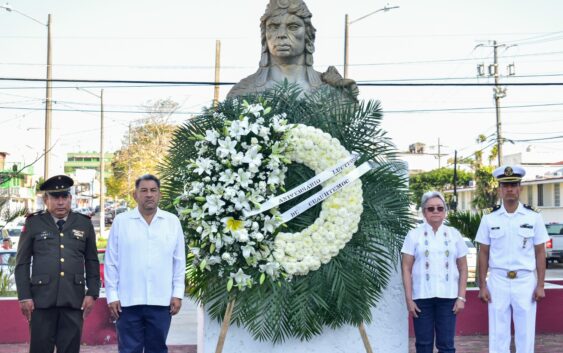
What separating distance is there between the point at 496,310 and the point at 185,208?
2.44 metres

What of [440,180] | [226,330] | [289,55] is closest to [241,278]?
[226,330]

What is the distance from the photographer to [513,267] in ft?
18.4

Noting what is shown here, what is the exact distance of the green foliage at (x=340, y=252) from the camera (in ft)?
18.1

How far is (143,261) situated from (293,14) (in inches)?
111

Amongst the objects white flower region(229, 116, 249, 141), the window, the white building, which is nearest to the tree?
the white building

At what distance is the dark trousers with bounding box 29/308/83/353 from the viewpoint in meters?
5.13

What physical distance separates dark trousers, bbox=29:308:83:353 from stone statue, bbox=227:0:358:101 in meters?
2.36

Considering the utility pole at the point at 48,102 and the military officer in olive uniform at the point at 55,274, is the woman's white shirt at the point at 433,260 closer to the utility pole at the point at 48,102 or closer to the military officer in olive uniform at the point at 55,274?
the military officer in olive uniform at the point at 55,274

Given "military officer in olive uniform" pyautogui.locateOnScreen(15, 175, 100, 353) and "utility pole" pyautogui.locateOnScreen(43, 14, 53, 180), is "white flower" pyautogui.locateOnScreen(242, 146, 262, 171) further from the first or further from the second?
"utility pole" pyautogui.locateOnScreen(43, 14, 53, 180)

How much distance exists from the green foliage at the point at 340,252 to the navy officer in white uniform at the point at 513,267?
71 cm

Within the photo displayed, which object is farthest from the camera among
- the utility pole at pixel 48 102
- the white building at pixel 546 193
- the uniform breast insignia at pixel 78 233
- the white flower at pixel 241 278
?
the white building at pixel 546 193

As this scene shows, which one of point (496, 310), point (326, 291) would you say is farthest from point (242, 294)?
point (496, 310)

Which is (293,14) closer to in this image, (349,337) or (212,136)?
(212,136)

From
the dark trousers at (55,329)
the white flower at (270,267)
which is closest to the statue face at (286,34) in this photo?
the white flower at (270,267)
